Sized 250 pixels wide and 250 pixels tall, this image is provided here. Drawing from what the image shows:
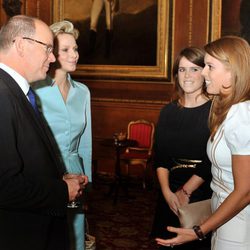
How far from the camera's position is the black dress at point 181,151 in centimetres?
260

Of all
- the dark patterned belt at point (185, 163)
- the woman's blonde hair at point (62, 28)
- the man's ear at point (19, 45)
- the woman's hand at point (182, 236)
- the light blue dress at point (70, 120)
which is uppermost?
the woman's blonde hair at point (62, 28)

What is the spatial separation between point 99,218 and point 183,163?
3201 millimetres

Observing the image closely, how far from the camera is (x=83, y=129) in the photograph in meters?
2.71

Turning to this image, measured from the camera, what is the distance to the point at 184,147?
2625 millimetres

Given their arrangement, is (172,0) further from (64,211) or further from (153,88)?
(64,211)

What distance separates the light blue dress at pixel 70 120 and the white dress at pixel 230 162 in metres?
0.96

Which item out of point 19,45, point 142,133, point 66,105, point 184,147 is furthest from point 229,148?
point 142,133

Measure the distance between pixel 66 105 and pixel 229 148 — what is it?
116 centimetres

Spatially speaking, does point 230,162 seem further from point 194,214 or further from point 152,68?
point 152,68

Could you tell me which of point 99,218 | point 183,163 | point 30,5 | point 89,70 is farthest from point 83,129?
point 30,5

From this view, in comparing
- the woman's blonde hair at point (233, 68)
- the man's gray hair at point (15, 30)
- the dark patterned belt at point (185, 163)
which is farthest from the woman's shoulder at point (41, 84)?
the woman's blonde hair at point (233, 68)

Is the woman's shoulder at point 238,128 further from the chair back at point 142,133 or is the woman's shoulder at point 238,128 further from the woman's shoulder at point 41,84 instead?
the chair back at point 142,133

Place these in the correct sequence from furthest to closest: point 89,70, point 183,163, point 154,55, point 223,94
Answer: point 89,70, point 154,55, point 183,163, point 223,94

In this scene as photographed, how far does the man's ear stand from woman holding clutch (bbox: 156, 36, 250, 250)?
2.89 ft
